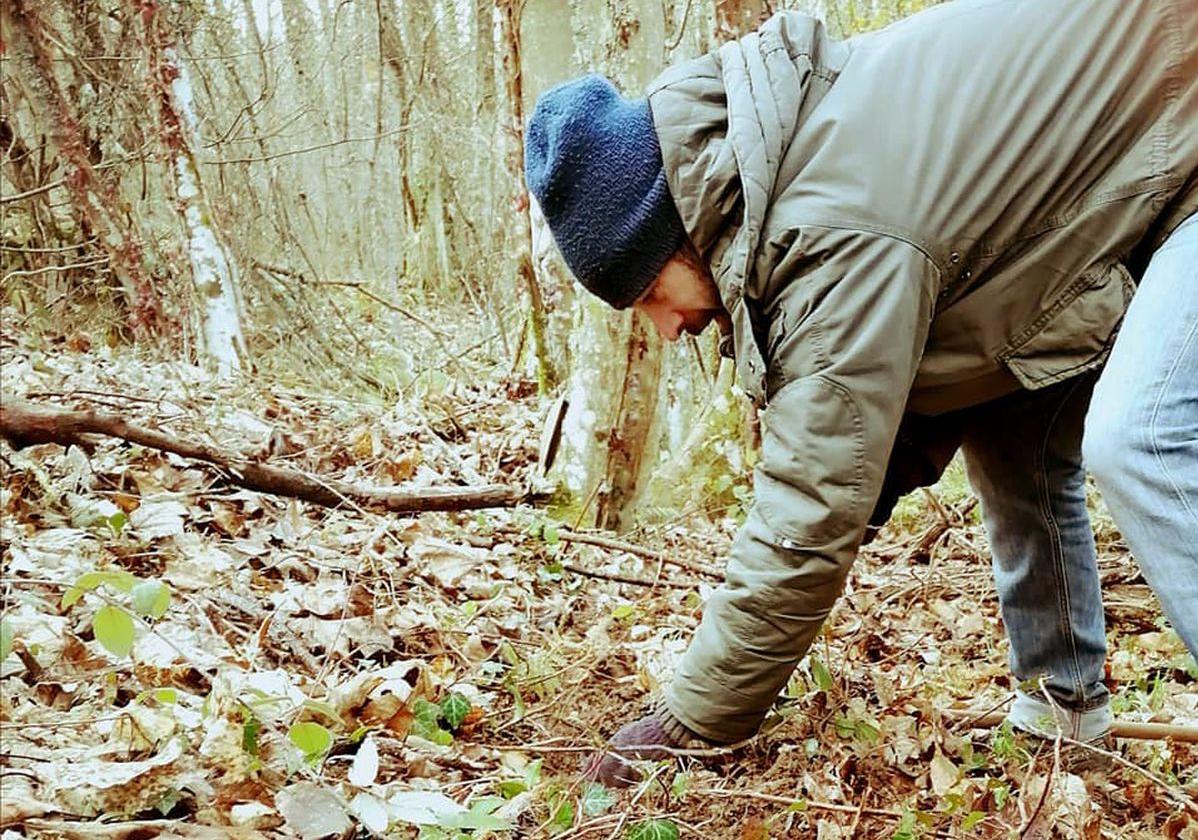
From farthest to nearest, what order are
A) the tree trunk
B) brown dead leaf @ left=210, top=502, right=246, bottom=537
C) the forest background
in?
the tree trunk, brown dead leaf @ left=210, top=502, right=246, bottom=537, the forest background

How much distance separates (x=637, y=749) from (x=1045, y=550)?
1131 mm

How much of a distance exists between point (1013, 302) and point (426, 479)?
114 inches

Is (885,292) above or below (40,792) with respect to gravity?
above

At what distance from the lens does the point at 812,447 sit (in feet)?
6.01

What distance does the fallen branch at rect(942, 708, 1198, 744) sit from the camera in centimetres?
235

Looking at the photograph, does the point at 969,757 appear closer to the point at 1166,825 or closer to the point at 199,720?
the point at 1166,825

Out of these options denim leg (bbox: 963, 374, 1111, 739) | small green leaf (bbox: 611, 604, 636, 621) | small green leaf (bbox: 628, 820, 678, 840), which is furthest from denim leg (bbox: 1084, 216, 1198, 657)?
small green leaf (bbox: 611, 604, 636, 621)

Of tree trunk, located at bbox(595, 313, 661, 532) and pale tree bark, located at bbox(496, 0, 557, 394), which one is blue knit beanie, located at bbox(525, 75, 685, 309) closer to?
tree trunk, located at bbox(595, 313, 661, 532)

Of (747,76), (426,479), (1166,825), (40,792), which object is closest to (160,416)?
(426,479)

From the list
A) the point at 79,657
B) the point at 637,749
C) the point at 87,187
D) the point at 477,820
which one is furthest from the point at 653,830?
the point at 87,187

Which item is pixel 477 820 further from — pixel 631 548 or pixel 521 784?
pixel 631 548

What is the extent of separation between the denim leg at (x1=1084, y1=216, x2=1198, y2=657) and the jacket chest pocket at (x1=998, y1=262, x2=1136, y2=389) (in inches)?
6.5

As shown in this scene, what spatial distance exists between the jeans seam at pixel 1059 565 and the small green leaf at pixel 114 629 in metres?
2.00

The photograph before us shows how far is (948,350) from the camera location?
6.48 ft
